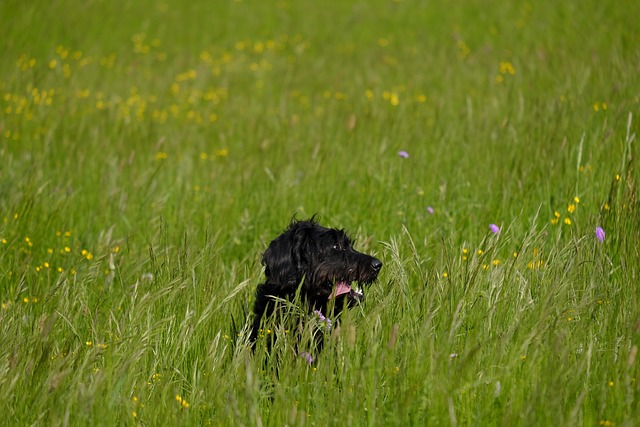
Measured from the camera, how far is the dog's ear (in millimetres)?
4074

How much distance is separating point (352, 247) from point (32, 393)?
6.37ft

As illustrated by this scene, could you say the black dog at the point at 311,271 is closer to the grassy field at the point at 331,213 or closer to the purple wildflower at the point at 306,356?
the grassy field at the point at 331,213

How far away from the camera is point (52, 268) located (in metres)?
5.16

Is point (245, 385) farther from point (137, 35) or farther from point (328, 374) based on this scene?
point (137, 35)

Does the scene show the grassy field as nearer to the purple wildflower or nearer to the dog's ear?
the purple wildflower

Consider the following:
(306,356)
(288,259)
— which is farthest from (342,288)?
(306,356)

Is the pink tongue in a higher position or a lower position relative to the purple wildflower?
lower

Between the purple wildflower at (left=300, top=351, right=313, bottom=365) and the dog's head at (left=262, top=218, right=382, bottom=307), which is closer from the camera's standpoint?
the purple wildflower at (left=300, top=351, right=313, bottom=365)

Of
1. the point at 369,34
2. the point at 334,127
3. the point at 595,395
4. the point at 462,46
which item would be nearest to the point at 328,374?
the point at 595,395

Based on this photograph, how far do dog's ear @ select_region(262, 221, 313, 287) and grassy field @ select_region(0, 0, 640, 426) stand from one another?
0.22 meters

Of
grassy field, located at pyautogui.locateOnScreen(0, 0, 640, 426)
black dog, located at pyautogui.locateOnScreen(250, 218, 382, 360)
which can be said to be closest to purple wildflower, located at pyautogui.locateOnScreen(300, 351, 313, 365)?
grassy field, located at pyautogui.locateOnScreen(0, 0, 640, 426)

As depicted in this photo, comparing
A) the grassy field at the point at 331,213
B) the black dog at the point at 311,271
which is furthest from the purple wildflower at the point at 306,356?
the black dog at the point at 311,271

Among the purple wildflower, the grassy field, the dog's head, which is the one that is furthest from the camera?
the dog's head

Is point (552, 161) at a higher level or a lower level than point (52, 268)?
higher
